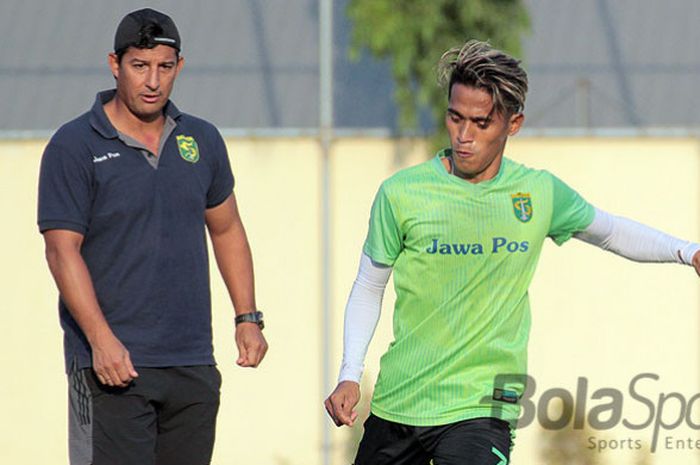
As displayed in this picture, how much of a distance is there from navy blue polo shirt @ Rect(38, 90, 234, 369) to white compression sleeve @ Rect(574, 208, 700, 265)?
131cm

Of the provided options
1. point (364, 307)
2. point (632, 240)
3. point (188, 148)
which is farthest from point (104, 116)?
point (632, 240)

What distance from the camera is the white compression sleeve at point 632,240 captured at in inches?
173

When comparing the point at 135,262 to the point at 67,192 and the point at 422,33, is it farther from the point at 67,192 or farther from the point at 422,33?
the point at 422,33

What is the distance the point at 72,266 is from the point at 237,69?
3413 mm

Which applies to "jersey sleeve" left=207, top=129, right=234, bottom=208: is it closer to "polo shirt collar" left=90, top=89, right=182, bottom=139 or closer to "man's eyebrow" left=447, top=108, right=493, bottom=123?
"polo shirt collar" left=90, top=89, right=182, bottom=139

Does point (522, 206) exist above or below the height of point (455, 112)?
below

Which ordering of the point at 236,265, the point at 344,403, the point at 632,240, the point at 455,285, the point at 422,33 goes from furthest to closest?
the point at 422,33, the point at 236,265, the point at 632,240, the point at 455,285, the point at 344,403

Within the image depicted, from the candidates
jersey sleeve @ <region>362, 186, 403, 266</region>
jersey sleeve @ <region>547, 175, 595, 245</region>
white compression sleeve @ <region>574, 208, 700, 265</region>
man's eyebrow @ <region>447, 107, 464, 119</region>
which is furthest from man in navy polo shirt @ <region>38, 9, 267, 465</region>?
white compression sleeve @ <region>574, 208, 700, 265</region>

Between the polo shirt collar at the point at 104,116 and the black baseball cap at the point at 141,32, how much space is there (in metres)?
0.19

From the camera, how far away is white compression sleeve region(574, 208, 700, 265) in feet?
14.4

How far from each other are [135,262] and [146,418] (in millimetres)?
512

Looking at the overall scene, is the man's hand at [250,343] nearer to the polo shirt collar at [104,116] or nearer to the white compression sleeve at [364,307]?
the white compression sleeve at [364,307]

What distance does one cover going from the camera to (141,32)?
4363 mm

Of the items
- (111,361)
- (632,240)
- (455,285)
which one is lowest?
(111,361)
